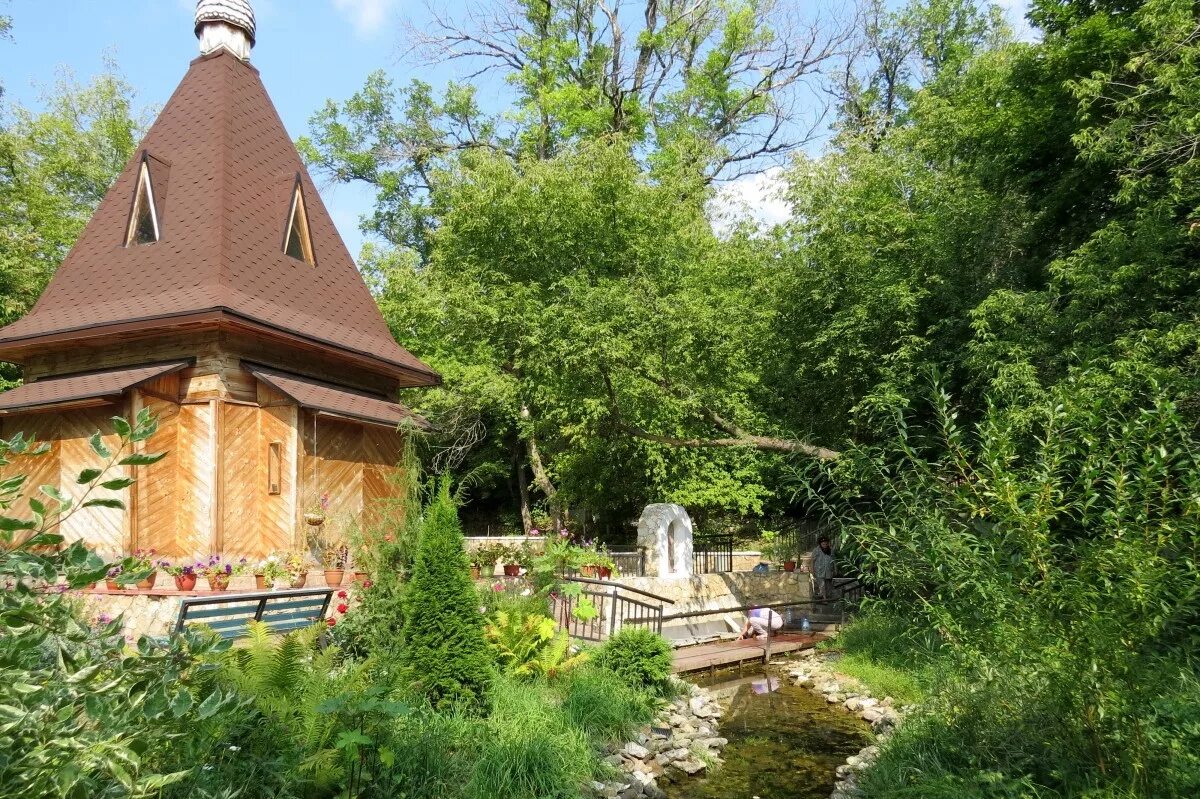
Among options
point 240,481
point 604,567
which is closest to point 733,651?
point 604,567

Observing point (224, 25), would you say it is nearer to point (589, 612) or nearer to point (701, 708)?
point (589, 612)

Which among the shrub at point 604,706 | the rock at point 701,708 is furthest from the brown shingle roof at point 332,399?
the rock at point 701,708

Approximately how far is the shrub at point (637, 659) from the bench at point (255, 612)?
3.40 metres

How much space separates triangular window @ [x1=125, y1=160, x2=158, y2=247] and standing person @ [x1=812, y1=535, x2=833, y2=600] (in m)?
14.7

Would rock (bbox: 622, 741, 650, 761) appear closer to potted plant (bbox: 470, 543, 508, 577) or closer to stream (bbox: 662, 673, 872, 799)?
stream (bbox: 662, 673, 872, 799)

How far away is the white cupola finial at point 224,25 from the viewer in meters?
17.1

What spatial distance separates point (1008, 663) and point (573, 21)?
101 ft

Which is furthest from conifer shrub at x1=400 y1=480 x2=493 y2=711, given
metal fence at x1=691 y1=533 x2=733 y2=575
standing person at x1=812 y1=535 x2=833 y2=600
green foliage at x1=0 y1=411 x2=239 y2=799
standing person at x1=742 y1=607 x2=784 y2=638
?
metal fence at x1=691 y1=533 x2=733 y2=575

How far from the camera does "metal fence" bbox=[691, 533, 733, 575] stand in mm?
21062

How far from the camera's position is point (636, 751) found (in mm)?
8570

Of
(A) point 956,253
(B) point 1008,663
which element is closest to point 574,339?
(A) point 956,253

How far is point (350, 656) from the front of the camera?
8883 millimetres

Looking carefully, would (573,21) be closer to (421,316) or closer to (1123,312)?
(421,316)

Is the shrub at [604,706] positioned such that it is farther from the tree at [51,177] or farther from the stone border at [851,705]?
the tree at [51,177]
